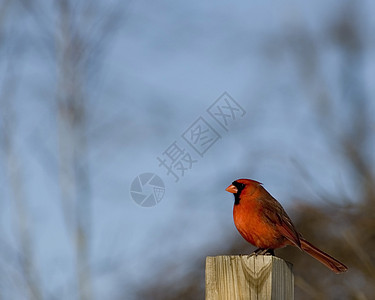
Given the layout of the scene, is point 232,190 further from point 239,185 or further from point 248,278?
point 248,278

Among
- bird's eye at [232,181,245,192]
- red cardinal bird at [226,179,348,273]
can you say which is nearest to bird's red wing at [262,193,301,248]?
red cardinal bird at [226,179,348,273]

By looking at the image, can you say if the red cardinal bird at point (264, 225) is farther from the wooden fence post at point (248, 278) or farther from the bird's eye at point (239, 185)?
the wooden fence post at point (248, 278)

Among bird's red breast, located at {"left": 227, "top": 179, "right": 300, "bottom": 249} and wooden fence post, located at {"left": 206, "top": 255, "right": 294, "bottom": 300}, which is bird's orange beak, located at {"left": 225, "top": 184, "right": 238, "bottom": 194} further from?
wooden fence post, located at {"left": 206, "top": 255, "right": 294, "bottom": 300}

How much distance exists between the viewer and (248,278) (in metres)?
2.55

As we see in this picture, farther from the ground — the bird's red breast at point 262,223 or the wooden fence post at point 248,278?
the bird's red breast at point 262,223

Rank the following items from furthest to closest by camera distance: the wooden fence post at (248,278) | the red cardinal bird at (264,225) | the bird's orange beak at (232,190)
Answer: the bird's orange beak at (232,190) → the red cardinal bird at (264,225) → the wooden fence post at (248,278)

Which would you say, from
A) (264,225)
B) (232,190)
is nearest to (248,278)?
(264,225)

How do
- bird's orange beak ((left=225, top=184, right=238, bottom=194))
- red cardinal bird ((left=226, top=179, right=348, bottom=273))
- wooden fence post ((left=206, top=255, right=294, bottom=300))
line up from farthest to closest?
bird's orange beak ((left=225, top=184, right=238, bottom=194)), red cardinal bird ((left=226, top=179, right=348, bottom=273)), wooden fence post ((left=206, top=255, right=294, bottom=300))

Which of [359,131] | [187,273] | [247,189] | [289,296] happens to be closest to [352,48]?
[359,131]

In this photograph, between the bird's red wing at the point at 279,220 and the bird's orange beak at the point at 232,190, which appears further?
the bird's orange beak at the point at 232,190

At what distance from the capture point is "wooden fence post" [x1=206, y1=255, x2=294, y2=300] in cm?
253

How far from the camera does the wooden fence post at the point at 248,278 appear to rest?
8.30 ft

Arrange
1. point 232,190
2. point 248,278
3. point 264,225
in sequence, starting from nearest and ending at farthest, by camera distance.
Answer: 1. point 248,278
2. point 264,225
3. point 232,190

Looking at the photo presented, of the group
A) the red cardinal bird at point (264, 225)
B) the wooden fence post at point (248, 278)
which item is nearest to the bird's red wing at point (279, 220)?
the red cardinal bird at point (264, 225)
